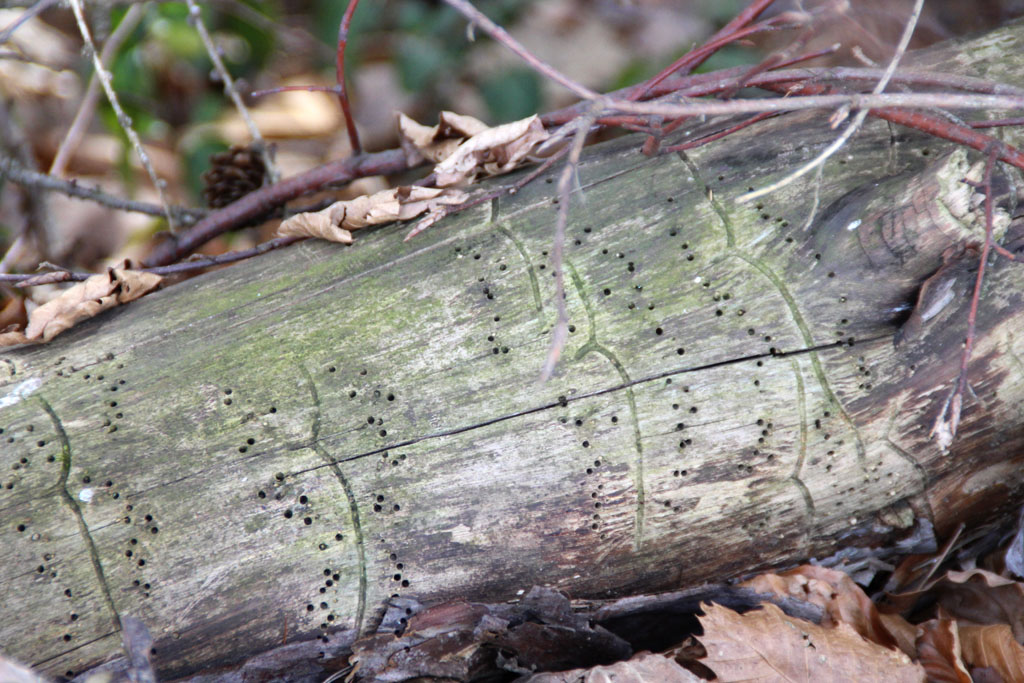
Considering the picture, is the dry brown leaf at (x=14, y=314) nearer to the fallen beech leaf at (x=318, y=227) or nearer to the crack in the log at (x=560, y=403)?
the fallen beech leaf at (x=318, y=227)

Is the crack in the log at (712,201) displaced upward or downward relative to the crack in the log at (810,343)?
upward

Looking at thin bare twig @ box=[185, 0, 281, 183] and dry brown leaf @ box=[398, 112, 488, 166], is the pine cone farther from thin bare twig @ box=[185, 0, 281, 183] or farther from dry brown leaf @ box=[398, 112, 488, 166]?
dry brown leaf @ box=[398, 112, 488, 166]

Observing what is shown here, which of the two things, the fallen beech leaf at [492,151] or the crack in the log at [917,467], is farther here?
the fallen beech leaf at [492,151]

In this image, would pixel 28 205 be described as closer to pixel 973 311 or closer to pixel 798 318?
pixel 798 318

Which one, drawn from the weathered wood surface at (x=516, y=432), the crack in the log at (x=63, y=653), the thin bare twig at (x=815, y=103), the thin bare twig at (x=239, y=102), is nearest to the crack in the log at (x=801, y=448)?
the weathered wood surface at (x=516, y=432)

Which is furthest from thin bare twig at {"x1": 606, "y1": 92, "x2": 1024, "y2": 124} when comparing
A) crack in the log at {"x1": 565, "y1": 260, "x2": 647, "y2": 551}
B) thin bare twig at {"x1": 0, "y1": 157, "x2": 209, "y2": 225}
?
thin bare twig at {"x1": 0, "y1": 157, "x2": 209, "y2": 225}

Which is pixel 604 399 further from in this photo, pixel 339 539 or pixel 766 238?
pixel 339 539

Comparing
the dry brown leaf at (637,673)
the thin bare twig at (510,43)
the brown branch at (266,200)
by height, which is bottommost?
the dry brown leaf at (637,673)

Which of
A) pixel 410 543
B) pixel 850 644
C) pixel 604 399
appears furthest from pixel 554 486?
pixel 850 644
